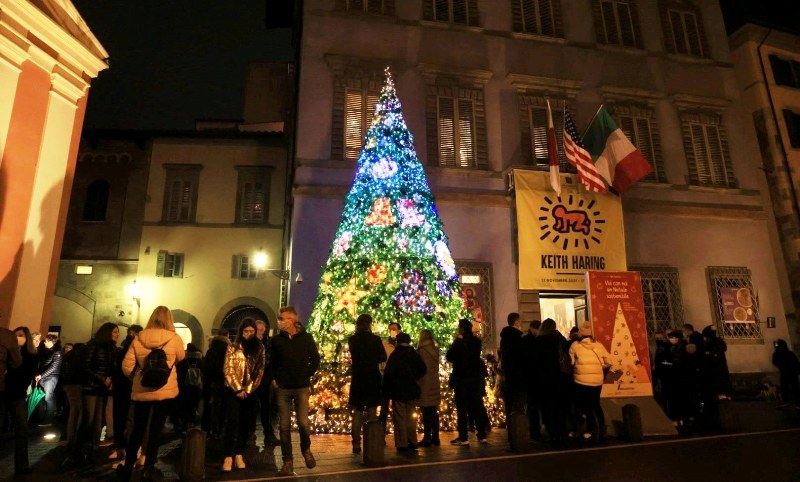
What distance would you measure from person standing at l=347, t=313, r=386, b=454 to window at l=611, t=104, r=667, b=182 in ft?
39.9

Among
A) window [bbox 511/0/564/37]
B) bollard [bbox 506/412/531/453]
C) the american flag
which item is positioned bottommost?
bollard [bbox 506/412/531/453]

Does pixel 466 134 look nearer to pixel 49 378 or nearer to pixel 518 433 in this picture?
pixel 518 433

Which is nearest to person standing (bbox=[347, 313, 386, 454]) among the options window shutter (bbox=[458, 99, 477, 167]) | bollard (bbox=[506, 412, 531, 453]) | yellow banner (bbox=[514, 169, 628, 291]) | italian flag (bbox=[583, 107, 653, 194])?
bollard (bbox=[506, 412, 531, 453])

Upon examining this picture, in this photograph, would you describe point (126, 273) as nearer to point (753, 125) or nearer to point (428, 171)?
point (428, 171)

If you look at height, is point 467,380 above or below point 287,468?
above

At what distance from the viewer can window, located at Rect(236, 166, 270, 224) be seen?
62.5 feet

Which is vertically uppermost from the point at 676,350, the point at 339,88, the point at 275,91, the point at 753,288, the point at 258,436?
the point at 275,91

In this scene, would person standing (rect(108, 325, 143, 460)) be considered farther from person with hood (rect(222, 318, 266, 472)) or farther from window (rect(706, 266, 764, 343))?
window (rect(706, 266, 764, 343))

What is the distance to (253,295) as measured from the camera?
18.5 meters

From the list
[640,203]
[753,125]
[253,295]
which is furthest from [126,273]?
[753,125]

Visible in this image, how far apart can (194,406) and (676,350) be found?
9.08 meters

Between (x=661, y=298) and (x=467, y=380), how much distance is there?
373 inches

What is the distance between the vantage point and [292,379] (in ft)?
19.0

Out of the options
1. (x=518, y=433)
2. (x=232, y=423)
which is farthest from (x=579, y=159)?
(x=232, y=423)
